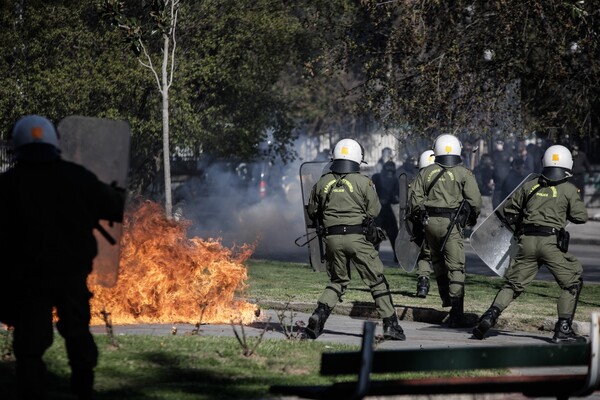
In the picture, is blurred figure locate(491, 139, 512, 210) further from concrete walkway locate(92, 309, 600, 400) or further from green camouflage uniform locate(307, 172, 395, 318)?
green camouflage uniform locate(307, 172, 395, 318)

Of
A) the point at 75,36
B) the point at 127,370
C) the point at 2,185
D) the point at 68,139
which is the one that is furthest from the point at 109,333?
the point at 75,36

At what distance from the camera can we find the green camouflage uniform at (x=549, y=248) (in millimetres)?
10281

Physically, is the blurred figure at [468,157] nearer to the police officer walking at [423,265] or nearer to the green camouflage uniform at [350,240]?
the police officer walking at [423,265]

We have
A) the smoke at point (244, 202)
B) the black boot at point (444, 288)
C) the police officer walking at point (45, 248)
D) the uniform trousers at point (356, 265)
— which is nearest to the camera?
the police officer walking at point (45, 248)

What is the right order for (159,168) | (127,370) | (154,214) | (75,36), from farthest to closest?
(159,168) < (75,36) < (154,214) < (127,370)

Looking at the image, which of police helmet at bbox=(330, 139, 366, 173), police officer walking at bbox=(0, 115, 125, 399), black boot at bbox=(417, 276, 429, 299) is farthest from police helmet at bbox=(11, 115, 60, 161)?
black boot at bbox=(417, 276, 429, 299)

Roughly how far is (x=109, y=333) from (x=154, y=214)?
95.1 inches

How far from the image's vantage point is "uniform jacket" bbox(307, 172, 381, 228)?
9945 mm

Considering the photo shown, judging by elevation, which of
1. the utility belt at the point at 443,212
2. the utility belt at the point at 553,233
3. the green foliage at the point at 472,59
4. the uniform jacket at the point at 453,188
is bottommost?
the utility belt at the point at 553,233

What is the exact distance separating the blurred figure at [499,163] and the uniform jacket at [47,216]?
22.4 metres

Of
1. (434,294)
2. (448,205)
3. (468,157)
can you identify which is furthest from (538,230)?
(468,157)

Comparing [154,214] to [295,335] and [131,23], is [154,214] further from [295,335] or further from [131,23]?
[131,23]

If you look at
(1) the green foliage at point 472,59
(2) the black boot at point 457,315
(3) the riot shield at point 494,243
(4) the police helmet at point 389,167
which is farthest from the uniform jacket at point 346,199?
(4) the police helmet at point 389,167

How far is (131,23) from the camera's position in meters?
14.8
